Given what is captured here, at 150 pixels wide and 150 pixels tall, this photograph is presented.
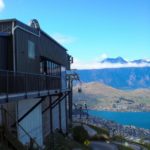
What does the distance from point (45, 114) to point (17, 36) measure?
12007 mm

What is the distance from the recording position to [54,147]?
35812 mm

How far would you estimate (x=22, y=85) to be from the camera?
25.0 metres

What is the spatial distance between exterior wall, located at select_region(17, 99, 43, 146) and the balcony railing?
1.44 meters

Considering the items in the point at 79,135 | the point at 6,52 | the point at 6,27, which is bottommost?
the point at 79,135

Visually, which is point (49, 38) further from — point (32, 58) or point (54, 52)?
point (32, 58)

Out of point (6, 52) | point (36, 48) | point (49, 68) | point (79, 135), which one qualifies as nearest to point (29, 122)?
point (6, 52)

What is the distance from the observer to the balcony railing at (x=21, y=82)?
72.7ft

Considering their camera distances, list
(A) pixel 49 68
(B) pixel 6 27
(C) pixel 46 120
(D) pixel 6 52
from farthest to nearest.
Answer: (C) pixel 46 120 < (A) pixel 49 68 < (B) pixel 6 27 < (D) pixel 6 52

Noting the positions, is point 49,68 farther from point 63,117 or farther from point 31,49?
point 63,117

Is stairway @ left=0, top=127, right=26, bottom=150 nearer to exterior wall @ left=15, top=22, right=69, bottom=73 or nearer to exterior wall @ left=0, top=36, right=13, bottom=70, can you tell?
exterior wall @ left=0, top=36, right=13, bottom=70

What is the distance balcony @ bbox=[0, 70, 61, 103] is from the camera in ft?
71.4

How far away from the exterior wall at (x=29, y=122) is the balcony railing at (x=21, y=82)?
1442mm

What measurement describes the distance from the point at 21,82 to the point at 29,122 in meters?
6.26

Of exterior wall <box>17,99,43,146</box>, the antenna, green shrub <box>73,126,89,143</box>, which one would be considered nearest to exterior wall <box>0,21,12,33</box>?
exterior wall <box>17,99,43,146</box>
